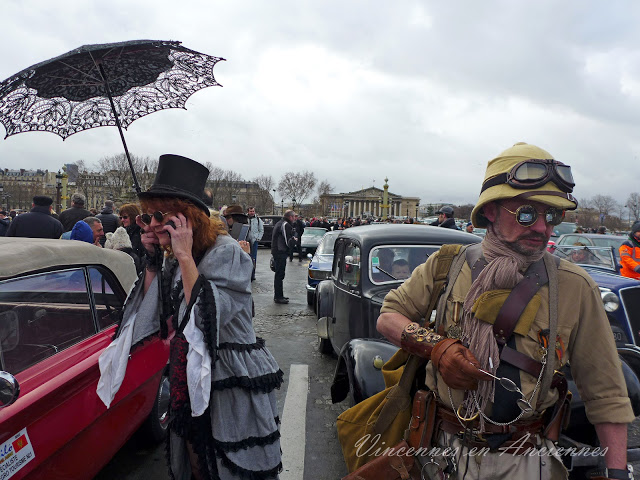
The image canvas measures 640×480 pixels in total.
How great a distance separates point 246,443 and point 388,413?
0.67 meters

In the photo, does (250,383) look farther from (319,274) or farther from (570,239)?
(570,239)

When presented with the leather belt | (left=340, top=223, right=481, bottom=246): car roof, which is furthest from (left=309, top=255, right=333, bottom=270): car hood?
the leather belt

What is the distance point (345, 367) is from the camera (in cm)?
327

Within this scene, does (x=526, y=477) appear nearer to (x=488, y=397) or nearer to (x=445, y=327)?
(x=488, y=397)

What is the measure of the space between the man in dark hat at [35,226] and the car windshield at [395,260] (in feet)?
17.5

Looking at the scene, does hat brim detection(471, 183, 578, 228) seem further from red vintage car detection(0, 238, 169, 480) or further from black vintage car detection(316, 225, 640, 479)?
red vintage car detection(0, 238, 169, 480)

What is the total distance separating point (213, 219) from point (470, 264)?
131 centimetres

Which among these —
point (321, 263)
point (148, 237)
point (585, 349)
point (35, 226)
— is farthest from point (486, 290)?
point (321, 263)

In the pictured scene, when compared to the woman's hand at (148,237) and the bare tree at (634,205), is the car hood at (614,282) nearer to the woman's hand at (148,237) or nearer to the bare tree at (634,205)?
the woman's hand at (148,237)

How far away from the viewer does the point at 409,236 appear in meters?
4.72

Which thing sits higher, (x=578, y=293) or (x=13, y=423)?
(x=578, y=293)

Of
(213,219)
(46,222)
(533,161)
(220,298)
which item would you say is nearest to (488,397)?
(533,161)

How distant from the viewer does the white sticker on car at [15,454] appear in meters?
1.65

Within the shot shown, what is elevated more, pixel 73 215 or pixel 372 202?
pixel 372 202
